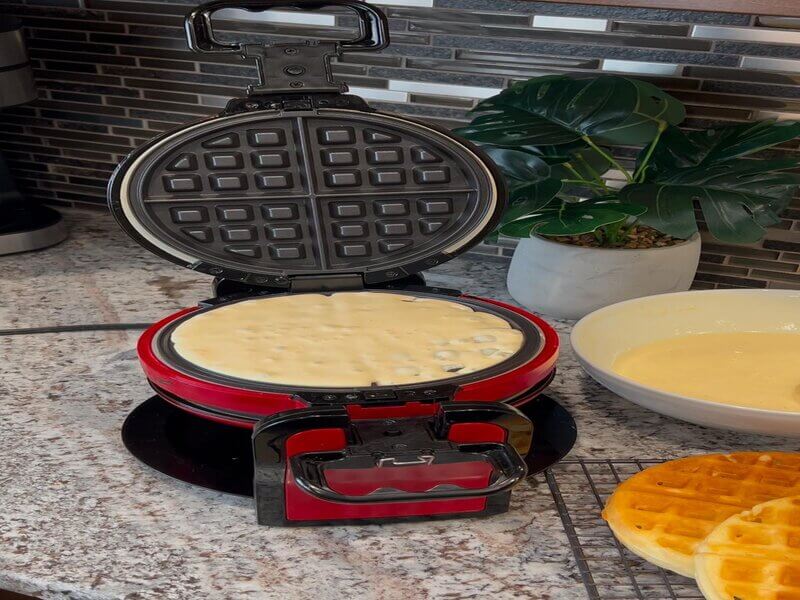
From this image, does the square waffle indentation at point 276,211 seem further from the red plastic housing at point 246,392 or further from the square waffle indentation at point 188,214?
the red plastic housing at point 246,392

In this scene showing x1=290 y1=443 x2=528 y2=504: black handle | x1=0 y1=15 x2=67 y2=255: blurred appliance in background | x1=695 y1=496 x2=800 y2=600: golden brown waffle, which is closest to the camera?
x1=695 y1=496 x2=800 y2=600: golden brown waffle

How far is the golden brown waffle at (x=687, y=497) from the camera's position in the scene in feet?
2.76

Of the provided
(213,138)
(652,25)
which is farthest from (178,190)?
(652,25)

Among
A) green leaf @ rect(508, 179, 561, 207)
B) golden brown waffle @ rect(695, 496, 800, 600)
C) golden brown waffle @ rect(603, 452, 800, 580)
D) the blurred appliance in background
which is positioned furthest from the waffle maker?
the blurred appliance in background

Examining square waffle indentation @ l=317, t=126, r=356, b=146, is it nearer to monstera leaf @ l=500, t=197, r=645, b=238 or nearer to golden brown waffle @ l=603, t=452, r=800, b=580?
monstera leaf @ l=500, t=197, r=645, b=238

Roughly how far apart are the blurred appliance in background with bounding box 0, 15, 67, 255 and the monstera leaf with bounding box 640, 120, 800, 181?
3.99 feet

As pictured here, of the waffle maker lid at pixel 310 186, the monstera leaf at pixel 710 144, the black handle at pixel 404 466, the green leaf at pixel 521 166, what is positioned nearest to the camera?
the black handle at pixel 404 466

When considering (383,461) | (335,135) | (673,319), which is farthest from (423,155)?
(383,461)

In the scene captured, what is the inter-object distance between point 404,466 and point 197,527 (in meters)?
0.24

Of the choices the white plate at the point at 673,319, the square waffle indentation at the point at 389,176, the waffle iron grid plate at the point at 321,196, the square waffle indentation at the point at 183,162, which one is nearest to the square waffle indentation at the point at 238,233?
the waffle iron grid plate at the point at 321,196

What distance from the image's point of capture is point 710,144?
1547mm

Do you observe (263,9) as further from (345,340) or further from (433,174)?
(345,340)

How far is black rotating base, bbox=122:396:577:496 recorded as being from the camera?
1.02 metres

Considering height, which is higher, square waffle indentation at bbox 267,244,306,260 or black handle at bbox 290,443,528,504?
square waffle indentation at bbox 267,244,306,260
